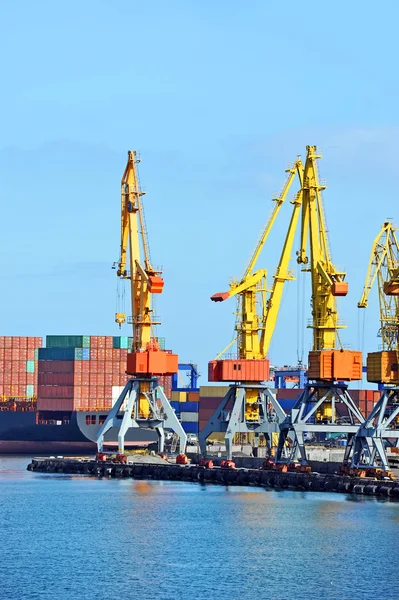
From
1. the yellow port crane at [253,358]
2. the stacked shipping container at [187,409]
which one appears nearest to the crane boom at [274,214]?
the yellow port crane at [253,358]

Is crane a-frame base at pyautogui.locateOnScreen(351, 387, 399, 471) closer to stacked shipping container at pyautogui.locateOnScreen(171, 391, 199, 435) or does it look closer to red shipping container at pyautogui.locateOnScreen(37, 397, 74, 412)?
red shipping container at pyautogui.locateOnScreen(37, 397, 74, 412)

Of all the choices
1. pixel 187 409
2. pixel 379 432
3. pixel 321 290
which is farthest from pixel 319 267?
pixel 187 409

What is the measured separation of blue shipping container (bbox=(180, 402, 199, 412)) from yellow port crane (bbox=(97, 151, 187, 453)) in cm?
5814

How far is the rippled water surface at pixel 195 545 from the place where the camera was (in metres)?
62.7

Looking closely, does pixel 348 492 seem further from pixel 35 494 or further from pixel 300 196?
pixel 300 196

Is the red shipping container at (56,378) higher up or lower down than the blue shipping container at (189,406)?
higher up

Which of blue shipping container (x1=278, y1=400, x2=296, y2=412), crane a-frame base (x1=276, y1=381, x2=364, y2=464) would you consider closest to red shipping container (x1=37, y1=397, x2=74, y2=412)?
blue shipping container (x1=278, y1=400, x2=296, y2=412)

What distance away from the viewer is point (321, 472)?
112312mm

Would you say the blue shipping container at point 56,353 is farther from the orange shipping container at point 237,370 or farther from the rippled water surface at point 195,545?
the rippled water surface at point 195,545

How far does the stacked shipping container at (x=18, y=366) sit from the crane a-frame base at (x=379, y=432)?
78.5 metres

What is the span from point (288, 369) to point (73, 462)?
7092 centimetres

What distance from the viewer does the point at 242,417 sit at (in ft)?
391

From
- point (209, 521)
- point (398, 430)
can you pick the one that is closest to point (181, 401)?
point (398, 430)

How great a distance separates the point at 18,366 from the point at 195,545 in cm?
10339
